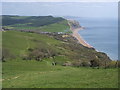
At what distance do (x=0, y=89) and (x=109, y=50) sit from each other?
327ft

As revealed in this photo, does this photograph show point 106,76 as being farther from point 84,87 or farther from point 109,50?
point 109,50

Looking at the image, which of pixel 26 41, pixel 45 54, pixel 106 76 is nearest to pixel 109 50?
pixel 26 41

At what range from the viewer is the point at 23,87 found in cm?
1711

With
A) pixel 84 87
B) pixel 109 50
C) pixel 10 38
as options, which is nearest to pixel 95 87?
pixel 84 87

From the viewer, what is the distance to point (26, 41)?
83.7 metres

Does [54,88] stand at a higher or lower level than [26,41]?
lower

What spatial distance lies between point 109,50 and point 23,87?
99.5 m

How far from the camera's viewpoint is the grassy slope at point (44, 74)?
17.2 metres

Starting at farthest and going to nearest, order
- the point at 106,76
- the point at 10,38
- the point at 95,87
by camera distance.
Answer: the point at 10,38 < the point at 106,76 < the point at 95,87

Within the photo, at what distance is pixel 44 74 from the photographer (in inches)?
987

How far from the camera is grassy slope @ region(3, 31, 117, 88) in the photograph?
1716 cm

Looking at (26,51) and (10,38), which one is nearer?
(26,51)

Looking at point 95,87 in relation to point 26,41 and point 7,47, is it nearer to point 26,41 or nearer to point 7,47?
point 7,47

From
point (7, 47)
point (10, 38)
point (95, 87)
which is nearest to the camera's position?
point (95, 87)
